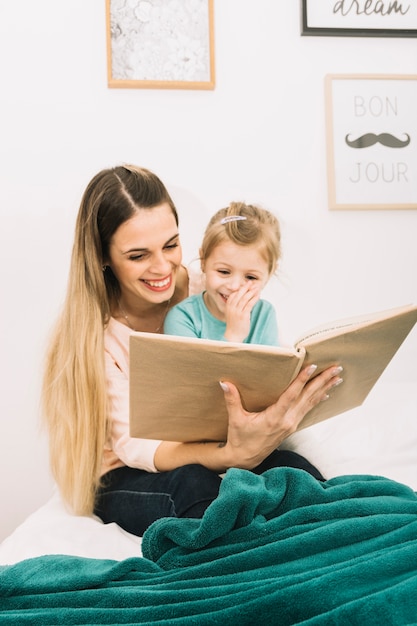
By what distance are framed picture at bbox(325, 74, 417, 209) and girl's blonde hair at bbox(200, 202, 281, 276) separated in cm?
59

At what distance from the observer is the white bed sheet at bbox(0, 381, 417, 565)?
1184 mm

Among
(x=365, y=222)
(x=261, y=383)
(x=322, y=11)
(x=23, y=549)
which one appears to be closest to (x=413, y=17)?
(x=322, y=11)

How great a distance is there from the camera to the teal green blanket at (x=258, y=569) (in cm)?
76

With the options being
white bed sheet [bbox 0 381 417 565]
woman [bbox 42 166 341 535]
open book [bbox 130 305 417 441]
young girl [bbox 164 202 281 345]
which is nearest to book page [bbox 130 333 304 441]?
open book [bbox 130 305 417 441]

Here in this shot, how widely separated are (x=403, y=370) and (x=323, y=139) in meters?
0.82

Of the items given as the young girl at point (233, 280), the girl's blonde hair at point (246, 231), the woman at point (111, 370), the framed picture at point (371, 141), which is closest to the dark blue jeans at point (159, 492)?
the woman at point (111, 370)

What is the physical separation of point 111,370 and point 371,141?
1.25 metres

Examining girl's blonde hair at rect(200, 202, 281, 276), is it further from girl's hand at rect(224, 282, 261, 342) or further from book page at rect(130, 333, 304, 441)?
book page at rect(130, 333, 304, 441)

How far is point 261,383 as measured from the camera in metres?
1.11

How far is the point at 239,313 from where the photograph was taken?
1.50 meters

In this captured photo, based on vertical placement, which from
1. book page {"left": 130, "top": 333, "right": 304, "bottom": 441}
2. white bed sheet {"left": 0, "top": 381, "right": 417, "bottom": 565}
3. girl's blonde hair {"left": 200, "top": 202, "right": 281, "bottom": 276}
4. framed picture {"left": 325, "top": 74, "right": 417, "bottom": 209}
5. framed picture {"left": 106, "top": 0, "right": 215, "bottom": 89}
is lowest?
white bed sheet {"left": 0, "top": 381, "right": 417, "bottom": 565}

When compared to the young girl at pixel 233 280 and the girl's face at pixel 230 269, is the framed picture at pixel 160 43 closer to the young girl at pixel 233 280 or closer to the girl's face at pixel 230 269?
the young girl at pixel 233 280

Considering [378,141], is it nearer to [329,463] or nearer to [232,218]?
[232,218]

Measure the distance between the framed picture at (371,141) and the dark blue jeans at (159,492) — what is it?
1085 millimetres
